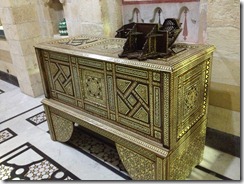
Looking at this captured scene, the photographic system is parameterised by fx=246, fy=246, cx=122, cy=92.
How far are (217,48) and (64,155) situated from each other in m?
1.50

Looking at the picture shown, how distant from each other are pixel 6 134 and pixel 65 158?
87cm

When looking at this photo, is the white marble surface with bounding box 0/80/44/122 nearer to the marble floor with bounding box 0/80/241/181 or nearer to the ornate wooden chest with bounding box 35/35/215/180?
the marble floor with bounding box 0/80/241/181

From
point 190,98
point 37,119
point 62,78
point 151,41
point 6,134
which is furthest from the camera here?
point 37,119

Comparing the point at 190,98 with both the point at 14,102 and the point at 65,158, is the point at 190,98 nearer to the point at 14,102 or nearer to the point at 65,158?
the point at 65,158

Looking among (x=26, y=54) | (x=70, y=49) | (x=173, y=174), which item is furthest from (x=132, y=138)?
Answer: (x=26, y=54)

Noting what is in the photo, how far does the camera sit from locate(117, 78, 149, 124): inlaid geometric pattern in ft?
4.66

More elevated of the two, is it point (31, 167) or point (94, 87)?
point (94, 87)

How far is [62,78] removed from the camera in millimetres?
1945

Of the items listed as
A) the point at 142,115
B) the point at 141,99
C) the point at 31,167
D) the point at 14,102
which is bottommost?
the point at 31,167

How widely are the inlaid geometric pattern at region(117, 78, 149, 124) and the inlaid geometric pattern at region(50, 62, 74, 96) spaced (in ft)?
1.70

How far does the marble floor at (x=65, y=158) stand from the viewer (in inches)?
71.8

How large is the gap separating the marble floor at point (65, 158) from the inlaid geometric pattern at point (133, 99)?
0.56 meters

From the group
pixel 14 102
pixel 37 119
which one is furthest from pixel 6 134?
pixel 14 102

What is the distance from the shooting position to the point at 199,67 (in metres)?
1.48
